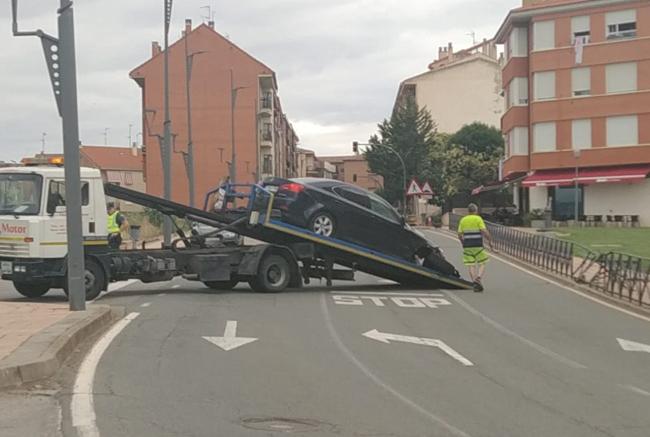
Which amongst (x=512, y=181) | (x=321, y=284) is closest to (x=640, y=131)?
(x=512, y=181)

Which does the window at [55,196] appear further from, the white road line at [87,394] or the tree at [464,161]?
the tree at [464,161]

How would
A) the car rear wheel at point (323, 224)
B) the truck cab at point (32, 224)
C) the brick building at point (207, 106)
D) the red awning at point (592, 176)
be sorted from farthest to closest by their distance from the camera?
the brick building at point (207, 106) < the red awning at point (592, 176) < the car rear wheel at point (323, 224) < the truck cab at point (32, 224)

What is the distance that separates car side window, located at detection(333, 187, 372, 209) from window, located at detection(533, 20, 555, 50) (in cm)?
3419

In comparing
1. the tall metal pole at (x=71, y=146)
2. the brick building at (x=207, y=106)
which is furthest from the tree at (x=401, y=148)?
the tall metal pole at (x=71, y=146)

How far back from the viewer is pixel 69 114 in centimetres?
1209

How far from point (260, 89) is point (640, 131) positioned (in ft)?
137

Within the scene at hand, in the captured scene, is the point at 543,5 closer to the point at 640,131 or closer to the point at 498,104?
the point at 640,131

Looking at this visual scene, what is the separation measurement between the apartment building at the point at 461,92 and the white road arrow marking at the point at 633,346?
258ft

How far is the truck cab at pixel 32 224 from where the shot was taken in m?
14.4

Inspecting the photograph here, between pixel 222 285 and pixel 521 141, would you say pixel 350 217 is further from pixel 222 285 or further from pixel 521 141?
pixel 521 141

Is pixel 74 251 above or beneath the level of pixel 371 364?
above

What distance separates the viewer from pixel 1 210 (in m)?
14.5

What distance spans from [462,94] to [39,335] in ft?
277

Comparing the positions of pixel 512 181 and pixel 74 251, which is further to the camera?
pixel 512 181
